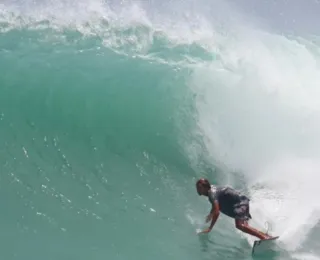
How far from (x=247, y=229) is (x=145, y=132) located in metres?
4.01

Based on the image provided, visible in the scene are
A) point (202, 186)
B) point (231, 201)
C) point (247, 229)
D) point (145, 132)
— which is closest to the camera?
point (247, 229)

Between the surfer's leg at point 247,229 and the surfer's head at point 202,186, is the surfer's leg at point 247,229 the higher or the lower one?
the lower one

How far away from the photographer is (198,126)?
12062mm

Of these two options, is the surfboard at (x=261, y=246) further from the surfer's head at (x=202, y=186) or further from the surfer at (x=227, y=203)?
the surfer's head at (x=202, y=186)

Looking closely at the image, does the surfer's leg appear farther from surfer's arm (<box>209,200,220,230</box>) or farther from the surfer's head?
the surfer's head

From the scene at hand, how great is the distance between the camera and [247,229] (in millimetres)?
8375

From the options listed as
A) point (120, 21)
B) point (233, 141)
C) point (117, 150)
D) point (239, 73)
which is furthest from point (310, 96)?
point (117, 150)

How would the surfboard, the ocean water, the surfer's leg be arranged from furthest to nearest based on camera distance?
the ocean water
the surfer's leg
the surfboard

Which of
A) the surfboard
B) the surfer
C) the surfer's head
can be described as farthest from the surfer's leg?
the surfer's head

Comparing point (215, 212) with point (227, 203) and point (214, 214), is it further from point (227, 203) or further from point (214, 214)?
point (227, 203)

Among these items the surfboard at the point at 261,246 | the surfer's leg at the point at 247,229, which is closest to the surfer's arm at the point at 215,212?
the surfer's leg at the point at 247,229

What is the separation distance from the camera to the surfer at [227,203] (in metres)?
8.45

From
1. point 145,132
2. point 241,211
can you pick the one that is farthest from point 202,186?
point 145,132

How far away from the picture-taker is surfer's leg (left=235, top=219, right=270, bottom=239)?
27.1 feet
